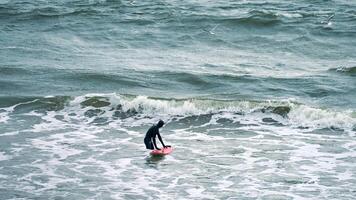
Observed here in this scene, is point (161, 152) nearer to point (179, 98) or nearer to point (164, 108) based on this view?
point (164, 108)

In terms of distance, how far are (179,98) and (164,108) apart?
143 centimetres

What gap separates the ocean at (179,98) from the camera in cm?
2036

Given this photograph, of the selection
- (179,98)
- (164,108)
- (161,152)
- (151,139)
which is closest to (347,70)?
(179,98)

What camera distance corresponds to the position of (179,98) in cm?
2925

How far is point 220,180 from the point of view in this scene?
66.2ft

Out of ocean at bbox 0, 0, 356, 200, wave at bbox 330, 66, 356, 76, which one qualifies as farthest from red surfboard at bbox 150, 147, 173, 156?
wave at bbox 330, 66, 356, 76

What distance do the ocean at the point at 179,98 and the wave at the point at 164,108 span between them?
59 millimetres

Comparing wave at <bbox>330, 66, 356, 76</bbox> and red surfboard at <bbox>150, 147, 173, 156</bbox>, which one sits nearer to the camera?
red surfboard at <bbox>150, 147, 173, 156</bbox>

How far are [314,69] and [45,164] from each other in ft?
49.2

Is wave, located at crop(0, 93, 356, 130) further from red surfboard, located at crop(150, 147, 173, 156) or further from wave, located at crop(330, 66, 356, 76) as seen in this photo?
wave, located at crop(330, 66, 356, 76)

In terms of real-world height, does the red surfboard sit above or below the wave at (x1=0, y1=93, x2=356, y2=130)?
below

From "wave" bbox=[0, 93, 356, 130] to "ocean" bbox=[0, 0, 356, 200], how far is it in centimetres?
6

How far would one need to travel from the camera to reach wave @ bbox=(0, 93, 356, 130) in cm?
2665

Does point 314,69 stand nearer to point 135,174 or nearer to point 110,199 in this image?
point 135,174
